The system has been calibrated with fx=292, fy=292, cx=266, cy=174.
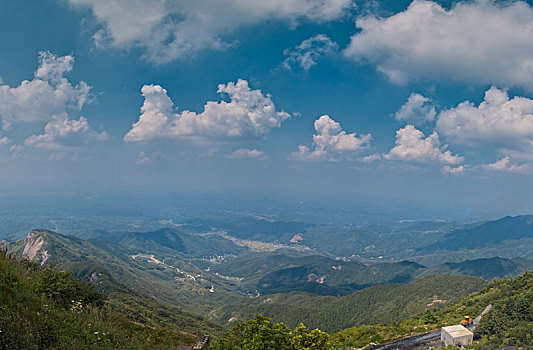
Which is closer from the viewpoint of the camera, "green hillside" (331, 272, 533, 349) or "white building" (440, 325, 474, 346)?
"green hillside" (331, 272, 533, 349)

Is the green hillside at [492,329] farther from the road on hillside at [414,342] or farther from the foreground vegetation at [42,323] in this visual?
the foreground vegetation at [42,323]

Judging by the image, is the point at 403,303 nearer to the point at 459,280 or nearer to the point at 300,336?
the point at 459,280

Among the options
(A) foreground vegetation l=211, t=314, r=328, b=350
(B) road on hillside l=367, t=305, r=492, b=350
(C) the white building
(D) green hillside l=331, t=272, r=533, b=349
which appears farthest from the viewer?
(B) road on hillside l=367, t=305, r=492, b=350

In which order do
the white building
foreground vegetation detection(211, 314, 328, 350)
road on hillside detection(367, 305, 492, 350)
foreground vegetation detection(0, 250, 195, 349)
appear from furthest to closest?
1. road on hillside detection(367, 305, 492, 350)
2. the white building
3. foreground vegetation detection(211, 314, 328, 350)
4. foreground vegetation detection(0, 250, 195, 349)

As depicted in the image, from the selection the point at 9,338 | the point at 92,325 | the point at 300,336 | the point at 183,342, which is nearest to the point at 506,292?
the point at 300,336

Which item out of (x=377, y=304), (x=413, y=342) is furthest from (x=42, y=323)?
(x=377, y=304)

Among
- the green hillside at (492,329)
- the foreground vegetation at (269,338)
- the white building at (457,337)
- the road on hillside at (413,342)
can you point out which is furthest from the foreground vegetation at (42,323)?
the white building at (457,337)

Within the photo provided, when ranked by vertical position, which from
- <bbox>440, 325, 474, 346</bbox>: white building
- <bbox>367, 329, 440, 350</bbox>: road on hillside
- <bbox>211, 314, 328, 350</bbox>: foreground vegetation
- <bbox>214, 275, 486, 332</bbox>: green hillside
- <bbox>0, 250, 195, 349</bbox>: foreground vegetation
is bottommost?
<bbox>214, 275, 486, 332</bbox>: green hillside

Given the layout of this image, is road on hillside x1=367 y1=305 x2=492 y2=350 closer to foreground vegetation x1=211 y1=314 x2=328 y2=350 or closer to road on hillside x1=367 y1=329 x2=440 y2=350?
road on hillside x1=367 y1=329 x2=440 y2=350

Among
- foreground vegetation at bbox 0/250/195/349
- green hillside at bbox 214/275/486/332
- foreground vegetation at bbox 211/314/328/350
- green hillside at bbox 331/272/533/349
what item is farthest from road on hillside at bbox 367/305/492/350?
green hillside at bbox 214/275/486/332

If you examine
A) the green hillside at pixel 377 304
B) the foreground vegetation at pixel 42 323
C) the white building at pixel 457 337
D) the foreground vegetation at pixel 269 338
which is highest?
the foreground vegetation at pixel 42 323

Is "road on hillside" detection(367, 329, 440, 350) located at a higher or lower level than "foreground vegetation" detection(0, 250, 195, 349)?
lower

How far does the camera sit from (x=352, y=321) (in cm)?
15675

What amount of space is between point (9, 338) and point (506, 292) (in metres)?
72.4
